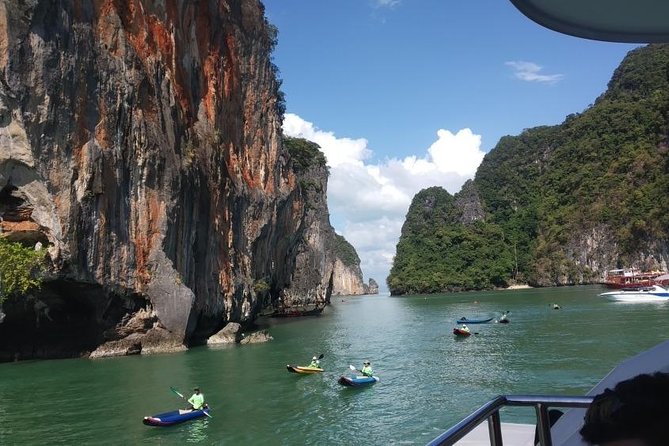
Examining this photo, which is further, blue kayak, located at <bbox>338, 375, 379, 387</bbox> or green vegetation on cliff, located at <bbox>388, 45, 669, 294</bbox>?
green vegetation on cliff, located at <bbox>388, 45, 669, 294</bbox>

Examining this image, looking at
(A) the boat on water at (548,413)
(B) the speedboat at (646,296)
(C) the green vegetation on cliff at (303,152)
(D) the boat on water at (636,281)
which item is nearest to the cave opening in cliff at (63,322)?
(A) the boat on water at (548,413)

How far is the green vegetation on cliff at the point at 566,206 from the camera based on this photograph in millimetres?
68000

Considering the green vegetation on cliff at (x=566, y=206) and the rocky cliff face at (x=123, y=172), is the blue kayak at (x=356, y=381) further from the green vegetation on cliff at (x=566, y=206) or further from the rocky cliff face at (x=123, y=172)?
the green vegetation on cliff at (x=566, y=206)

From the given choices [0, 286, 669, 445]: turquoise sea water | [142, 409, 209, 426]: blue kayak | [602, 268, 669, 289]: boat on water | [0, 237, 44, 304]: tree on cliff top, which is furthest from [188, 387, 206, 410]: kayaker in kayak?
[602, 268, 669, 289]: boat on water

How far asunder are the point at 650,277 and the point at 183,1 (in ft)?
157

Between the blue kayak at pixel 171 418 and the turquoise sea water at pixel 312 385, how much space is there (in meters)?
0.15

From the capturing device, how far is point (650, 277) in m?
51.2

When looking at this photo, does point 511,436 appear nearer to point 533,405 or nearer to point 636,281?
point 533,405

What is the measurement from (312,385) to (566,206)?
256 feet

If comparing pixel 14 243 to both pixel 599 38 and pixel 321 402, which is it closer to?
pixel 321 402

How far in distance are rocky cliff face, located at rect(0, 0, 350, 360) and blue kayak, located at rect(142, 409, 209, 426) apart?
10919mm

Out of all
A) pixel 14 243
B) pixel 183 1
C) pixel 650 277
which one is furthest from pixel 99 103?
pixel 650 277

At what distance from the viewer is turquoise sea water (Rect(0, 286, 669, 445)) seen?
472 inches

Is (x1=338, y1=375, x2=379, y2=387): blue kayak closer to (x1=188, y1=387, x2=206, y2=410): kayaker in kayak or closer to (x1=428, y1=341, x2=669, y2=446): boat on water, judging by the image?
(x1=188, y1=387, x2=206, y2=410): kayaker in kayak
